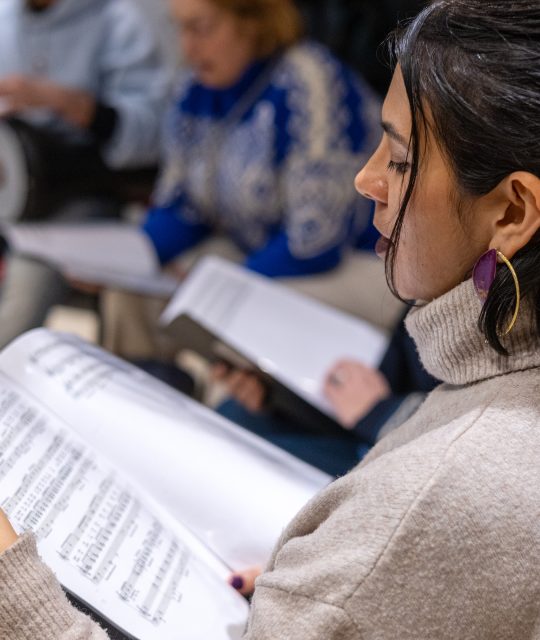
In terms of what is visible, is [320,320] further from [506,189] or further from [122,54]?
[122,54]

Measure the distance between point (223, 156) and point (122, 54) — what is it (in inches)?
20.1

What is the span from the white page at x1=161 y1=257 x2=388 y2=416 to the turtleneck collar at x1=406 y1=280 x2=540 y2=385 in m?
0.62

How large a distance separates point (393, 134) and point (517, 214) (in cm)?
11

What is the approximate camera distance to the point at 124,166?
2.20 m

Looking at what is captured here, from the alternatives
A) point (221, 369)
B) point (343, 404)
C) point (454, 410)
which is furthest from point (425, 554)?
point (221, 369)

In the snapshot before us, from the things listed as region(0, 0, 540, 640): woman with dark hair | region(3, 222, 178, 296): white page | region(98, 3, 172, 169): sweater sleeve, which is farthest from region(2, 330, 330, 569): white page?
region(98, 3, 172, 169): sweater sleeve

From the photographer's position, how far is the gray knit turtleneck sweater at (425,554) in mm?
540

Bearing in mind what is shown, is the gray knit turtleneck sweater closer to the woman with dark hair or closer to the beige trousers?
the woman with dark hair

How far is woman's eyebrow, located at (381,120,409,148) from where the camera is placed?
2.04 ft

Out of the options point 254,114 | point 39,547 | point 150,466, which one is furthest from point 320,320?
point 39,547

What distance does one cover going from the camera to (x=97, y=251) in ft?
5.58

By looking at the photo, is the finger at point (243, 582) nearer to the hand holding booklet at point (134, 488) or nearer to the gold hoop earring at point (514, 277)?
the hand holding booklet at point (134, 488)

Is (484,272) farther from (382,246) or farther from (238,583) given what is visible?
(238,583)

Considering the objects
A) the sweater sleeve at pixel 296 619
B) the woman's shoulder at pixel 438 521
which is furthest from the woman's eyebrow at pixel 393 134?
the sweater sleeve at pixel 296 619
